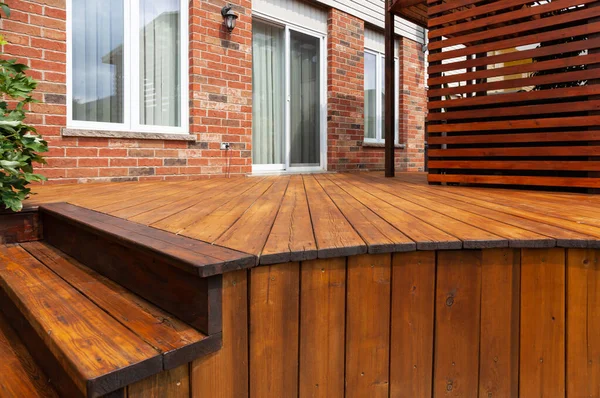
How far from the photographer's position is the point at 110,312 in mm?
1141

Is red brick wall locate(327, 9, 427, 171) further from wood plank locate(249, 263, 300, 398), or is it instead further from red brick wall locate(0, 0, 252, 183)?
wood plank locate(249, 263, 300, 398)

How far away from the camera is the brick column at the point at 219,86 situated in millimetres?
4113

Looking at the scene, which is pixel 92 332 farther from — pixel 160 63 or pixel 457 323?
pixel 160 63

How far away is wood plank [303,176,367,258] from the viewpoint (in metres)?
1.18

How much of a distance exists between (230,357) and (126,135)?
303 cm

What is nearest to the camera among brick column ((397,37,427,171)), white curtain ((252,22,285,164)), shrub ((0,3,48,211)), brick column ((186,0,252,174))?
shrub ((0,3,48,211))

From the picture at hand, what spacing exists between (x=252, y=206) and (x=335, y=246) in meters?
0.93

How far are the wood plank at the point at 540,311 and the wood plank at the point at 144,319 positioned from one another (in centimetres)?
97

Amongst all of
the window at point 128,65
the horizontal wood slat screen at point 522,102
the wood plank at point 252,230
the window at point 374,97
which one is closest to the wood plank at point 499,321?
the wood plank at point 252,230

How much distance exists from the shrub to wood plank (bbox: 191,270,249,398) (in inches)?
53.2

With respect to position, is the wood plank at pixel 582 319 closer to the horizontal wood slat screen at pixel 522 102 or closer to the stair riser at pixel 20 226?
the horizontal wood slat screen at pixel 522 102

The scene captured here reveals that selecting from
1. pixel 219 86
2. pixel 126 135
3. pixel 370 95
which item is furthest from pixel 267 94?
pixel 370 95

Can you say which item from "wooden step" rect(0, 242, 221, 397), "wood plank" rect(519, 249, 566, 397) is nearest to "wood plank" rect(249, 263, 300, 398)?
"wooden step" rect(0, 242, 221, 397)

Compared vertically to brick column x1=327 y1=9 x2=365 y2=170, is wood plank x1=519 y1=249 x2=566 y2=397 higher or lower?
lower
